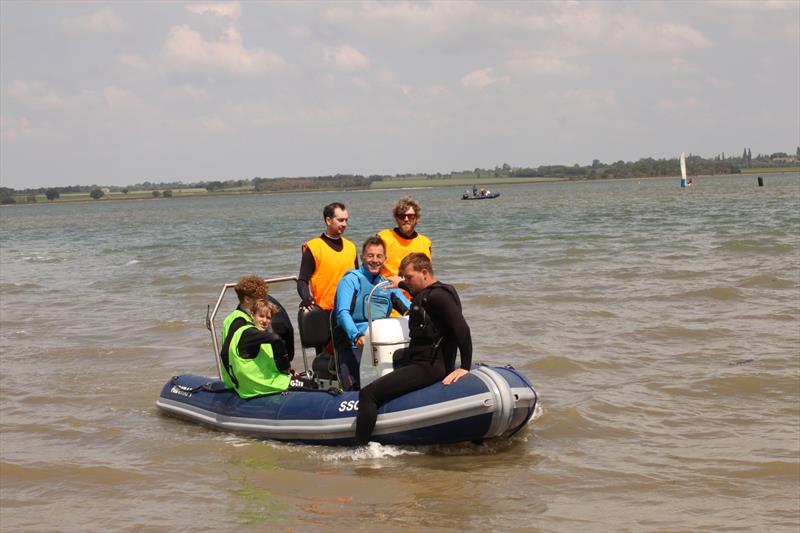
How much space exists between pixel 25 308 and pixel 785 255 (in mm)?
16215

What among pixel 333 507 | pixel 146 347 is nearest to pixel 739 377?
pixel 333 507

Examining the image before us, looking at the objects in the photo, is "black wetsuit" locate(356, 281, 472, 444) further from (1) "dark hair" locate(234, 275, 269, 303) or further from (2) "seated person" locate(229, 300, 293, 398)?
(1) "dark hair" locate(234, 275, 269, 303)

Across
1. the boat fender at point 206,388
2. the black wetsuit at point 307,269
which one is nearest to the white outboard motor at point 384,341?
the black wetsuit at point 307,269

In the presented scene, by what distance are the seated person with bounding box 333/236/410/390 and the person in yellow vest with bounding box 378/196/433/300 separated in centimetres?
15

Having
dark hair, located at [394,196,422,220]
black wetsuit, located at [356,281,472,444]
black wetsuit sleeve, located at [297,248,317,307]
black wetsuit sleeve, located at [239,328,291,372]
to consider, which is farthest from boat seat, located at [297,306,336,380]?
dark hair, located at [394,196,422,220]

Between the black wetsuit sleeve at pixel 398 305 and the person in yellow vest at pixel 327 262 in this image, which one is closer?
the black wetsuit sleeve at pixel 398 305

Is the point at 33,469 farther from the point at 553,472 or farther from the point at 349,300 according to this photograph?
the point at 553,472

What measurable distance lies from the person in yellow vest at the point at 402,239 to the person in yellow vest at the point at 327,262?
0.38 meters

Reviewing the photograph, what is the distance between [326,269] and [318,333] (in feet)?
1.81

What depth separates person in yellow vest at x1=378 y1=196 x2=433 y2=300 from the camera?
7.80 m

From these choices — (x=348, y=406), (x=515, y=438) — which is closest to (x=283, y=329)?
(x=348, y=406)

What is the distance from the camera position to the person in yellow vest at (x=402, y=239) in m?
7.80

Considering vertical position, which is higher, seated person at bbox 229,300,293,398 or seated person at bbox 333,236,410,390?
seated person at bbox 333,236,410,390

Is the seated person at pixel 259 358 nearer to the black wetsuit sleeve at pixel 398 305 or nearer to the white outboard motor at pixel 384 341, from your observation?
the white outboard motor at pixel 384 341
